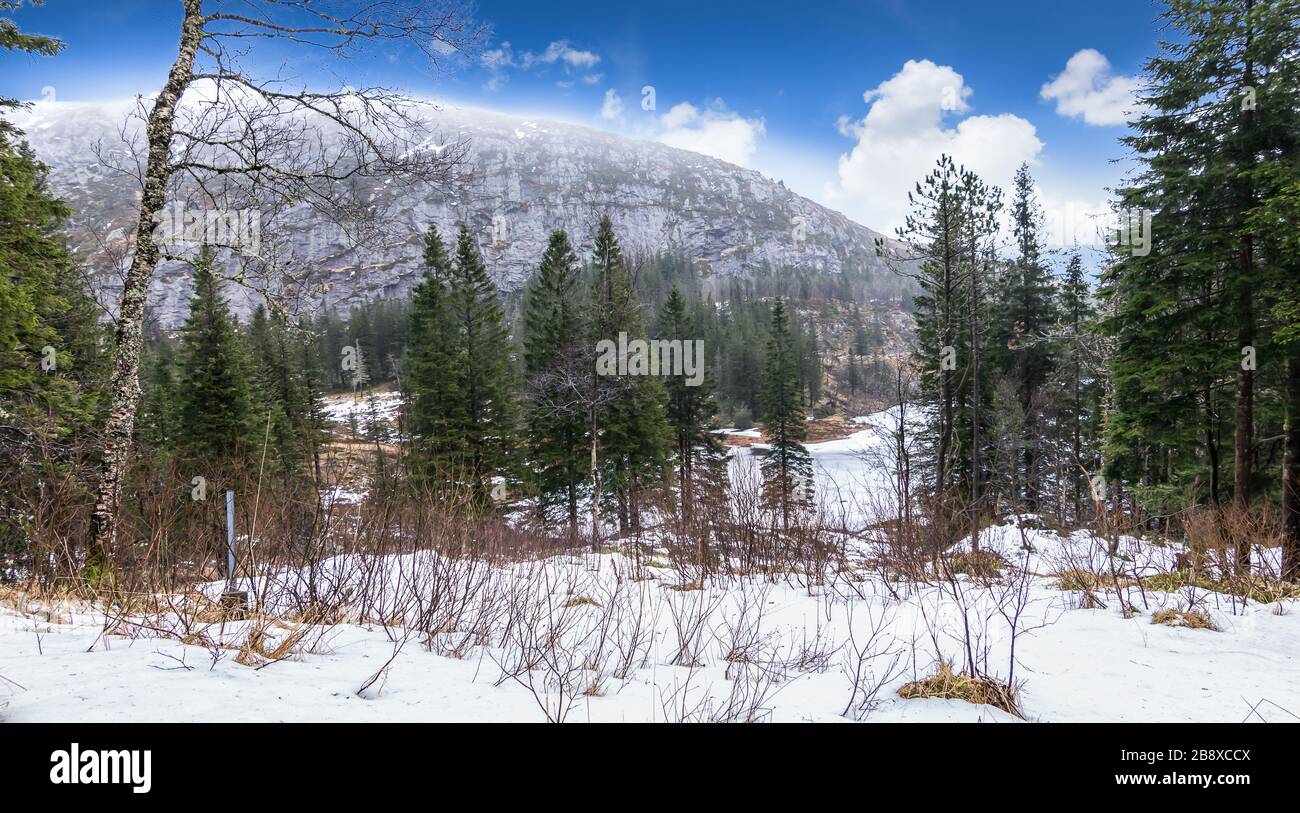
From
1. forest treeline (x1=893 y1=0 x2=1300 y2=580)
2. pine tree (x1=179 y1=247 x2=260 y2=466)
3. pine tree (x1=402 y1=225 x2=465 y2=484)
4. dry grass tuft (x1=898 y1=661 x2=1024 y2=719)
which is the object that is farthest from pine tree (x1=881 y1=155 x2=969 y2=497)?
pine tree (x1=179 y1=247 x2=260 y2=466)

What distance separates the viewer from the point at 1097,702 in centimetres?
263

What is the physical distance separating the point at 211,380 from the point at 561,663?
21462 mm

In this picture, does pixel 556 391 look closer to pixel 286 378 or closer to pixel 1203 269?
pixel 1203 269

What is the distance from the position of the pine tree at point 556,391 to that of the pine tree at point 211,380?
9807 millimetres

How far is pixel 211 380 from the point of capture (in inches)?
727

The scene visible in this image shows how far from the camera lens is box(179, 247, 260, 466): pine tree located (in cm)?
1814

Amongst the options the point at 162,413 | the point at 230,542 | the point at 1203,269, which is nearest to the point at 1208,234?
the point at 1203,269

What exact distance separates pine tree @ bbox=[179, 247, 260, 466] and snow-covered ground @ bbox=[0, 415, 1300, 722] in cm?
1840

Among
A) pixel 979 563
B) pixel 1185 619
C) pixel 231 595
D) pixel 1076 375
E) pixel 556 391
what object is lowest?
pixel 979 563

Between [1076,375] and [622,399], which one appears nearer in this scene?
[622,399]

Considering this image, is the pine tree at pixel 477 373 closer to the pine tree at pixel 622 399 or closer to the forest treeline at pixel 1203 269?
the pine tree at pixel 622 399
